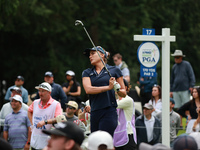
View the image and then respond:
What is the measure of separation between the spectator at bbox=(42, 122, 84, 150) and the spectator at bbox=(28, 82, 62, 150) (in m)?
4.14

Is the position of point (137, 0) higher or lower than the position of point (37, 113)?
higher

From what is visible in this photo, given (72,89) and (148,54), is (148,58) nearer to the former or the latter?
(148,54)

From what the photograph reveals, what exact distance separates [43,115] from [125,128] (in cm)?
149

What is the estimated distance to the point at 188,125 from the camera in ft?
39.1

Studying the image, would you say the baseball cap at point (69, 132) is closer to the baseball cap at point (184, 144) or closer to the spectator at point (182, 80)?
the baseball cap at point (184, 144)

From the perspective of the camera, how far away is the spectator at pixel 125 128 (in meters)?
9.57

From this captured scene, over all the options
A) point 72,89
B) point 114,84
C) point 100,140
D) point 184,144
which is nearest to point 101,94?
point 114,84

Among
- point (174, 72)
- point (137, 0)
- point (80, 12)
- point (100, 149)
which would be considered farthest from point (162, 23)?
point (100, 149)

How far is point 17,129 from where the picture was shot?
1152 centimetres

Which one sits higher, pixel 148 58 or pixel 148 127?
pixel 148 58

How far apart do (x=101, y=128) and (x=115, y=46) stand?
21914 mm

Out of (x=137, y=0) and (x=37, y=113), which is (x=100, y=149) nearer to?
(x=37, y=113)

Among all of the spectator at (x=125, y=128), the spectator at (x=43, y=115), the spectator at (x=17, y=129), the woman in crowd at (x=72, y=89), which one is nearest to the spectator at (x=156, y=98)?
the woman in crowd at (x=72, y=89)

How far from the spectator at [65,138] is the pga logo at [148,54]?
5.54 metres
